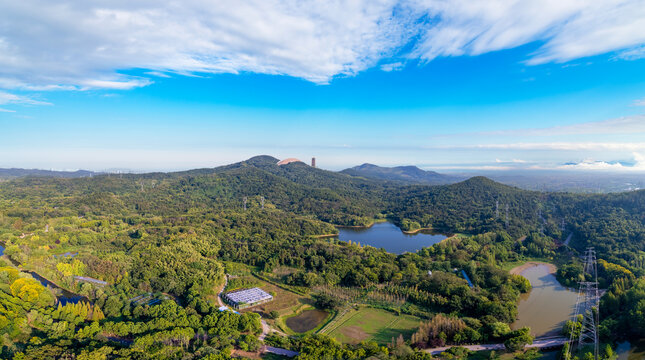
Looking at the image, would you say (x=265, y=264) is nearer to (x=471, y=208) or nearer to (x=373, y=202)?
(x=471, y=208)

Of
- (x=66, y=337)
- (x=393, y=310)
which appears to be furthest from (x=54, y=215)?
(x=393, y=310)

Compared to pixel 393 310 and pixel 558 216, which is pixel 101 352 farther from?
pixel 558 216

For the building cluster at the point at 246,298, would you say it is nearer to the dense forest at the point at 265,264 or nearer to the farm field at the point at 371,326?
the dense forest at the point at 265,264

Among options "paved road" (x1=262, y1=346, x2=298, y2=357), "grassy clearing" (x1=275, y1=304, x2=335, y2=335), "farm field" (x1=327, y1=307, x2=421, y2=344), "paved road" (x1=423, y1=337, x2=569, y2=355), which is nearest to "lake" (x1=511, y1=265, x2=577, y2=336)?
"paved road" (x1=423, y1=337, x2=569, y2=355)

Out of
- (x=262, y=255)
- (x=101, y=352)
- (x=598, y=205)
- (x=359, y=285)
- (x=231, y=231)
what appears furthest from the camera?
(x=598, y=205)

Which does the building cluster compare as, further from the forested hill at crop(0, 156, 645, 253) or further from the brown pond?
the forested hill at crop(0, 156, 645, 253)

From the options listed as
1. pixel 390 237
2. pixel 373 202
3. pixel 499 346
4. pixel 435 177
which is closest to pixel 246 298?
pixel 499 346
